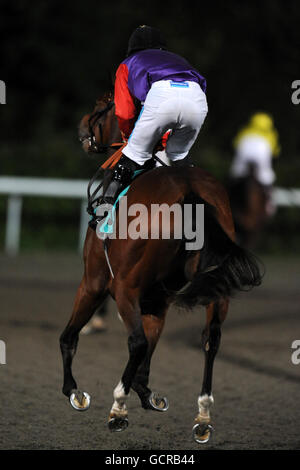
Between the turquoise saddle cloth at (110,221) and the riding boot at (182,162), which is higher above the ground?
the riding boot at (182,162)

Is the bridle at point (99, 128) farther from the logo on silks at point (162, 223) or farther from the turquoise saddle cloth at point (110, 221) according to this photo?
the logo on silks at point (162, 223)

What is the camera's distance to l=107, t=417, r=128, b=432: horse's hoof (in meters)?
4.36

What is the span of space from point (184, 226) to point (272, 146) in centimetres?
799

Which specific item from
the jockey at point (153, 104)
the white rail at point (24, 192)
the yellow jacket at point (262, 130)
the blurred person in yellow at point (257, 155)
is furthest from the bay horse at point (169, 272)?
the white rail at point (24, 192)

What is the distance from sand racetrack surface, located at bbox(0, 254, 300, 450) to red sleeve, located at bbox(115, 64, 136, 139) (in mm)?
1209

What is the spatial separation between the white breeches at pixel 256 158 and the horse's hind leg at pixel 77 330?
6947 mm

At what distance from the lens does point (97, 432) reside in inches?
181

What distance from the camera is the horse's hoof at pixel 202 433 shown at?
4423 millimetres

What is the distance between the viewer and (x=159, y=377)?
619 centimetres

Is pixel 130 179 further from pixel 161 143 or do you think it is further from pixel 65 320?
pixel 65 320

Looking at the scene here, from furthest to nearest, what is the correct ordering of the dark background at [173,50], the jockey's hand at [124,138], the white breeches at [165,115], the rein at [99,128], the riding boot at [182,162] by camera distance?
the dark background at [173,50] < the rein at [99,128] < the jockey's hand at [124,138] < the riding boot at [182,162] < the white breeches at [165,115]

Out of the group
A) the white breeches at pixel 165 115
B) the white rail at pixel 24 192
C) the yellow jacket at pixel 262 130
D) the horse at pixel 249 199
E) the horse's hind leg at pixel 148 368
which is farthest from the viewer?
the white rail at pixel 24 192

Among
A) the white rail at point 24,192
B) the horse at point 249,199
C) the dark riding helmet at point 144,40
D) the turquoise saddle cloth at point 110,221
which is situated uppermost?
the dark riding helmet at point 144,40
